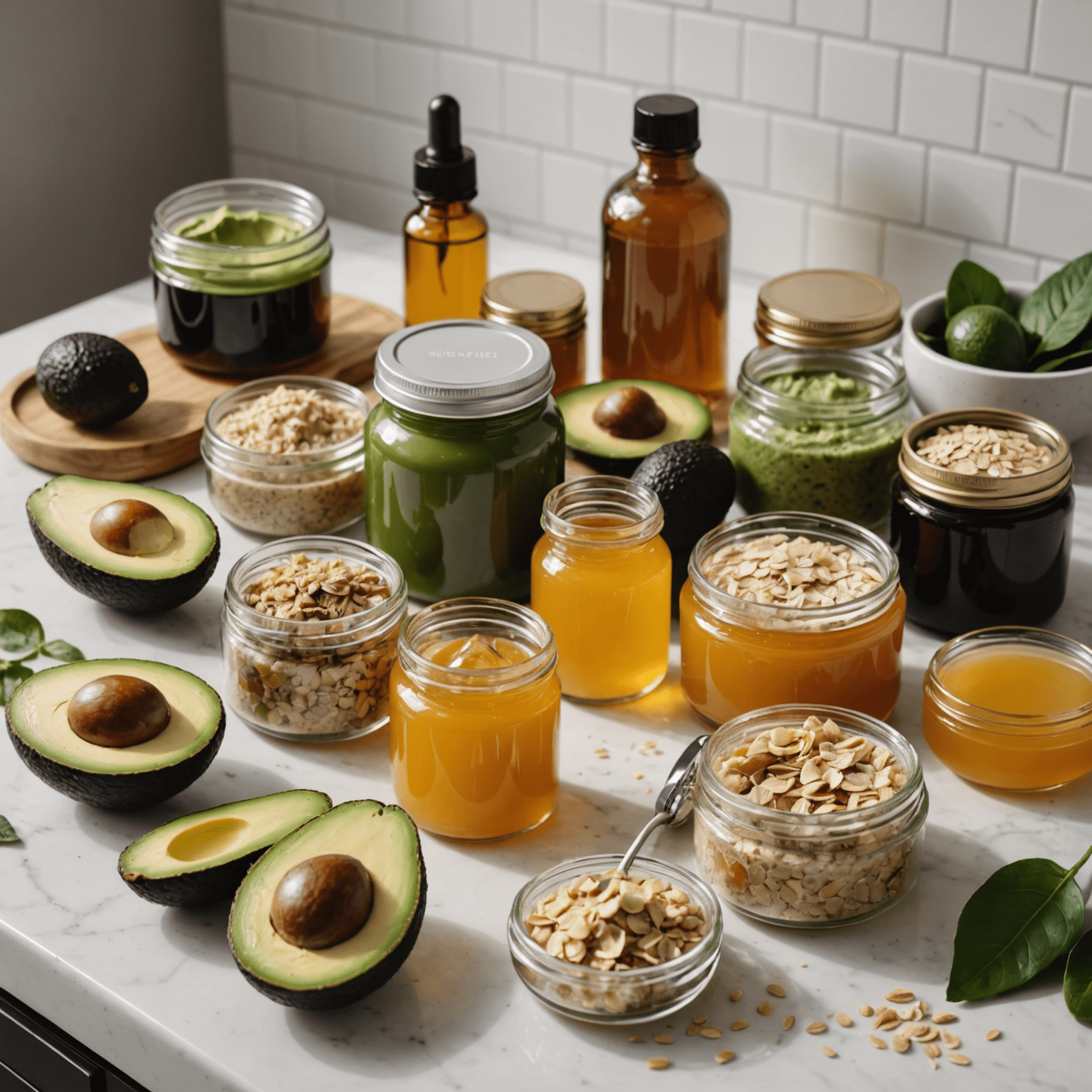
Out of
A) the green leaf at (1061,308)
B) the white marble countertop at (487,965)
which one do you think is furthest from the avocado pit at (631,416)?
the green leaf at (1061,308)

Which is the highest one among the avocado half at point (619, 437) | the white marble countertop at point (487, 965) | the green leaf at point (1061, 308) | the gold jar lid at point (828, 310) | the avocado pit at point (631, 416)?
the green leaf at point (1061, 308)

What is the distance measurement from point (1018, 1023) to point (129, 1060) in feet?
2.20

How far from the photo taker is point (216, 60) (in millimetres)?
2617

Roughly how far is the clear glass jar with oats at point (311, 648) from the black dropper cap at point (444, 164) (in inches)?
24.5

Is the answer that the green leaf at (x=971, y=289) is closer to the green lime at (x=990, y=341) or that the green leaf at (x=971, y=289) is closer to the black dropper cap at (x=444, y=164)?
the green lime at (x=990, y=341)

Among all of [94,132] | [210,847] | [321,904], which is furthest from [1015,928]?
[94,132]

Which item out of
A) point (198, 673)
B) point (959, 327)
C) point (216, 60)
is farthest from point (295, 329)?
point (216, 60)

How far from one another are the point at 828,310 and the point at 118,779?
1022mm

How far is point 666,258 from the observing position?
173 centimetres

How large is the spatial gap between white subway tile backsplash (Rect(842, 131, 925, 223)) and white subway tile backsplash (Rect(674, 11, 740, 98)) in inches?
7.9

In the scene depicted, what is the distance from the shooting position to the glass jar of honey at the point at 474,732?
117 centimetres

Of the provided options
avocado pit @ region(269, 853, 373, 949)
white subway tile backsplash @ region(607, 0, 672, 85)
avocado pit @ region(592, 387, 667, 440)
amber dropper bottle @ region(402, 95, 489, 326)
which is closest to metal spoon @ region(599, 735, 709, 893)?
avocado pit @ region(269, 853, 373, 949)

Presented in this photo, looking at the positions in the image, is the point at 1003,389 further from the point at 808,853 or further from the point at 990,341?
the point at 808,853

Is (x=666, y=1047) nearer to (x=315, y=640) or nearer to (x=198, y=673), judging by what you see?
(x=315, y=640)
